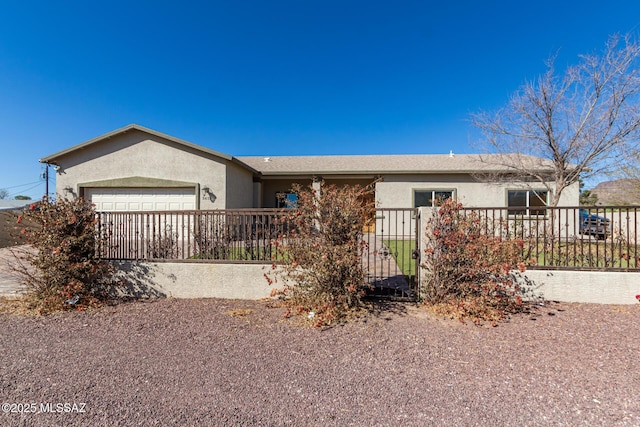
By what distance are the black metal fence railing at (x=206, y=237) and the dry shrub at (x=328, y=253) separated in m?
0.77

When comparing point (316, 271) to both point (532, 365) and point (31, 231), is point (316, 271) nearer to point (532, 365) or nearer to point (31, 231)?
point (532, 365)

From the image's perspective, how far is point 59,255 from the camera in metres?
4.95

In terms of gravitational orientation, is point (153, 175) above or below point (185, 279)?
above

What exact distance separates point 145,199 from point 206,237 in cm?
774

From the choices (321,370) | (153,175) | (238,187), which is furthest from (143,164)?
(321,370)

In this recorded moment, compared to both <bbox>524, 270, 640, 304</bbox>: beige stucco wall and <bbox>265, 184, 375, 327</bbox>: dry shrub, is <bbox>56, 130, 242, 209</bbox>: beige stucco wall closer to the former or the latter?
<bbox>265, 184, 375, 327</bbox>: dry shrub

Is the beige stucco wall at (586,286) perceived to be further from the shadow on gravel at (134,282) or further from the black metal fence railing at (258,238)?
the shadow on gravel at (134,282)

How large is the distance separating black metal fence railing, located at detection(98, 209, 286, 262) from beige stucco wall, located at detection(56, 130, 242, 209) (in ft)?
19.8

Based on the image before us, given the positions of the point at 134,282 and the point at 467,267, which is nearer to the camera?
the point at 467,267

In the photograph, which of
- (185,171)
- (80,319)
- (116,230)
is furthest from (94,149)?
(80,319)

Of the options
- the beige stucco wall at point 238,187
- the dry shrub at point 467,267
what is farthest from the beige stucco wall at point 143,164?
the dry shrub at point 467,267

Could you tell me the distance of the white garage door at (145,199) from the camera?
39.0 feet

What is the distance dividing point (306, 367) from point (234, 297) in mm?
2882

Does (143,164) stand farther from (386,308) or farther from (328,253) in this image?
(386,308)
